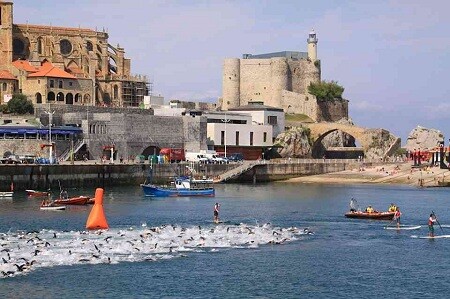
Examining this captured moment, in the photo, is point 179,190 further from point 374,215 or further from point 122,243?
point 122,243

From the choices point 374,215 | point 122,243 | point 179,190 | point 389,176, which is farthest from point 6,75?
point 122,243

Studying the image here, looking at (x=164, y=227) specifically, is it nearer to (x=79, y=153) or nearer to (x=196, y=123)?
(x=79, y=153)

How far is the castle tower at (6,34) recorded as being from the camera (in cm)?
15075

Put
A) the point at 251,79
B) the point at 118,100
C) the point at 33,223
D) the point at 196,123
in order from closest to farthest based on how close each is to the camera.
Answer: the point at 33,223 → the point at 196,123 → the point at 118,100 → the point at 251,79

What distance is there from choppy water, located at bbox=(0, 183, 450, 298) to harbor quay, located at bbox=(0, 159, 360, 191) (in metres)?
21.6

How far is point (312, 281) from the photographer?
53094mm

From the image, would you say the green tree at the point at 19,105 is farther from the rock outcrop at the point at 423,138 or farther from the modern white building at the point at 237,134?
the rock outcrop at the point at 423,138

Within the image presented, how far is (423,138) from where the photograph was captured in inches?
7116

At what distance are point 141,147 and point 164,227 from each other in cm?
6612

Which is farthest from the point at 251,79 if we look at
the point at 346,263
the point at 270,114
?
the point at 346,263

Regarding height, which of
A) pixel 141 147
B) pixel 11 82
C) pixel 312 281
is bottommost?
pixel 312 281

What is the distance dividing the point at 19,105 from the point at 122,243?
260 ft

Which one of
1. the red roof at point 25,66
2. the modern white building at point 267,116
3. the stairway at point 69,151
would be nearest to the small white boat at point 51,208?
the stairway at point 69,151

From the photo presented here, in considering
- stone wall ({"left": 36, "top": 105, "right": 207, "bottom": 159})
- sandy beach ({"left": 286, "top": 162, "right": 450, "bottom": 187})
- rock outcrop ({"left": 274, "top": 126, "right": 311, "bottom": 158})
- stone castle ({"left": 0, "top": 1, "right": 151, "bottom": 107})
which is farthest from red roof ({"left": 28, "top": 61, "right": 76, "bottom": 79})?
sandy beach ({"left": 286, "top": 162, "right": 450, "bottom": 187})
